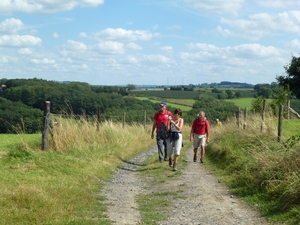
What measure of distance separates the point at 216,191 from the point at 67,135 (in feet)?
21.6

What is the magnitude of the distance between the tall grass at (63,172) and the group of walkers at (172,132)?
68.4 inches

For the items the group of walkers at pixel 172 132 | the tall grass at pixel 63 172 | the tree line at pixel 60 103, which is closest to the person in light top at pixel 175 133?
the group of walkers at pixel 172 132

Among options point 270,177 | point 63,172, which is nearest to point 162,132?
point 63,172

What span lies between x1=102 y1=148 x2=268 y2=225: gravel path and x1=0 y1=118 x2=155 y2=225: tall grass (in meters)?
0.37

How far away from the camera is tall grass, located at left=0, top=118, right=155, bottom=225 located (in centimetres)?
709

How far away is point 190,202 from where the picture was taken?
28.2 feet

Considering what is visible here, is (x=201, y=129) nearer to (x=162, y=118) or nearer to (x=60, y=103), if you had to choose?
(x=162, y=118)

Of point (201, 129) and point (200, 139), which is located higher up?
Answer: point (201, 129)

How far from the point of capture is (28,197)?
746cm

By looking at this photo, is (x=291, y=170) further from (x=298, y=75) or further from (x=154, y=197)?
(x=298, y=75)

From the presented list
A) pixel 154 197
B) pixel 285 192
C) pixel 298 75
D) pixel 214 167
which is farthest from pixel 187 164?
pixel 298 75

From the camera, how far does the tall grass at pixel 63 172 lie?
709 cm

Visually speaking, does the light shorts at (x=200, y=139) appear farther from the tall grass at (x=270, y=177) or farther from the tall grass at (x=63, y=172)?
the tall grass at (x=63, y=172)

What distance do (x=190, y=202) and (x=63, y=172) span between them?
377 cm
